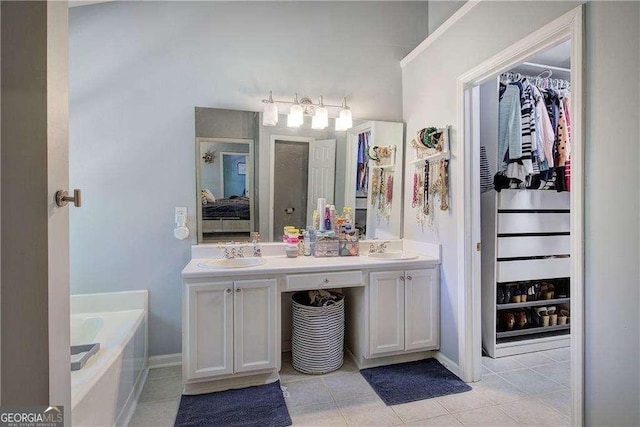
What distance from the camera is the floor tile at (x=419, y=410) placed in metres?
1.77

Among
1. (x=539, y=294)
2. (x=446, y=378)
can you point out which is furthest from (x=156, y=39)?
(x=539, y=294)

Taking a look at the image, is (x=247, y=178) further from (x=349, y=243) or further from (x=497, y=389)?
(x=497, y=389)

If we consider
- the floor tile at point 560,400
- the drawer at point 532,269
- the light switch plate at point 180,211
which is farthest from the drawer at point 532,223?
the light switch plate at point 180,211

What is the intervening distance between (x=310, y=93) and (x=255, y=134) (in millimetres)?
599

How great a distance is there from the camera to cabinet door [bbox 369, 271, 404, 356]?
224 centimetres

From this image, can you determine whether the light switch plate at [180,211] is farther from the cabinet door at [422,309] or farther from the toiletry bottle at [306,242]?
the cabinet door at [422,309]

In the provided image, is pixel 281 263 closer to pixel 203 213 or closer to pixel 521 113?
pixel 203 213

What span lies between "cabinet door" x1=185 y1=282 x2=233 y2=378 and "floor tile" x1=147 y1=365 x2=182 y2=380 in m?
0.48

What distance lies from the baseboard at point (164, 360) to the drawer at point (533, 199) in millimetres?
2814

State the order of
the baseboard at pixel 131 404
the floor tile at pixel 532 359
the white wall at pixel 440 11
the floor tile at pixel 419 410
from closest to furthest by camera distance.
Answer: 1. the baseboard at pixel 131 404
2. the floor tile at pixel 419 410
3. the floor tile at pixel 532 359
4. the white wall at pixel 440 11

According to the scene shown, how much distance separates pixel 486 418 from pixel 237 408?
4.69 feet

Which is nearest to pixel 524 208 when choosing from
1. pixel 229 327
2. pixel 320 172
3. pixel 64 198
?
pixel 320 172

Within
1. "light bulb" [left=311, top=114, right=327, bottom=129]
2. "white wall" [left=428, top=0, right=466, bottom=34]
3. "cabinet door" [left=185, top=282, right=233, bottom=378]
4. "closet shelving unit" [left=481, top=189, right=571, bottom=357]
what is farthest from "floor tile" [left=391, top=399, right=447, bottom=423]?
"white wall" [left=428, top=0, right=466, bottom=34]

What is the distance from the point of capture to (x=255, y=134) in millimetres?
2512
